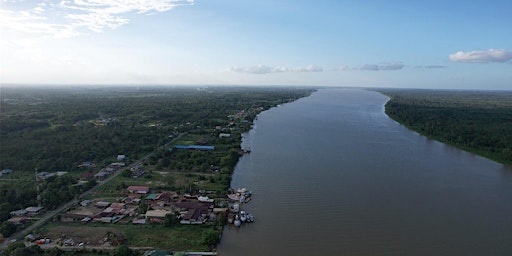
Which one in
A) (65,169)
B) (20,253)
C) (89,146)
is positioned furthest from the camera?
(89,146)

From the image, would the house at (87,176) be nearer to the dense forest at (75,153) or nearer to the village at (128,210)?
the village at (128,210)

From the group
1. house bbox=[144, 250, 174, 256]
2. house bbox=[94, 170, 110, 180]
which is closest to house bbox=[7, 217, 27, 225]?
house bbox=[94, 170, 110, 180]

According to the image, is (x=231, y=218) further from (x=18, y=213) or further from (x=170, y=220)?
(x=18, y=213)

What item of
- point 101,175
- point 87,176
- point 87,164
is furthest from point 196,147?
point 87,176

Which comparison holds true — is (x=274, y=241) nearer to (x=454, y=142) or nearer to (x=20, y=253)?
(x=20, y=253)

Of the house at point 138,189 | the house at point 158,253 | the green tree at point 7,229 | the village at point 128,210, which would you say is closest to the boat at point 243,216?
the village at point 128,210

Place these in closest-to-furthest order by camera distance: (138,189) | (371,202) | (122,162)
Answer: (371,202) → (138,189) → (122,162)

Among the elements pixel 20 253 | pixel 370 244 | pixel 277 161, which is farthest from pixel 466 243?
pixel 20 253

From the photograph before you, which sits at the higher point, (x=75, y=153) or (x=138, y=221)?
(x=75, y=153)
